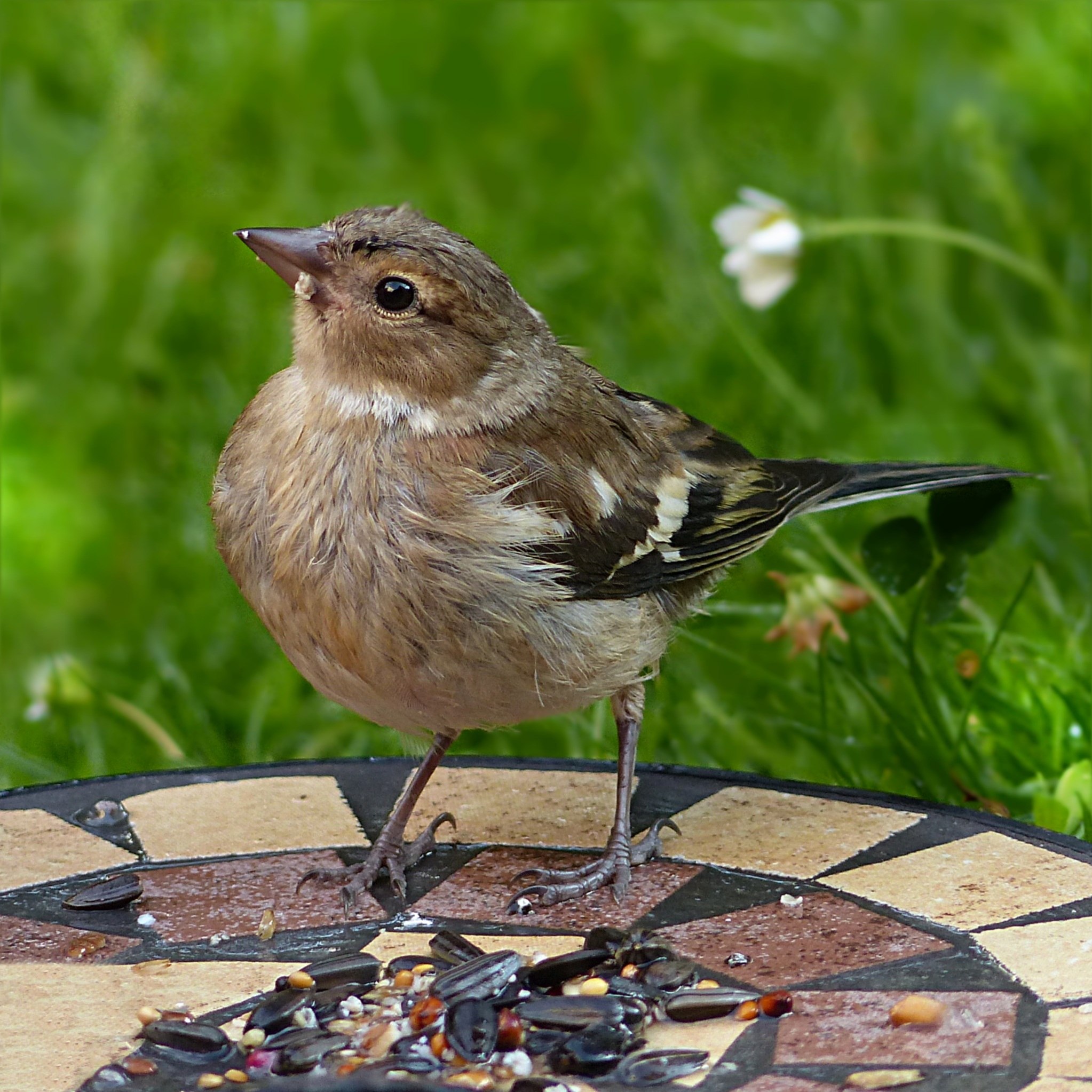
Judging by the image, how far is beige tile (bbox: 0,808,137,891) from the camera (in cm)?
293

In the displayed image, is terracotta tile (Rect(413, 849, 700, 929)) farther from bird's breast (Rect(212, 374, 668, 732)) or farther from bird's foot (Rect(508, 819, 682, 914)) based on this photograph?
bird's breast (Rect(212, 374, 668, 732))

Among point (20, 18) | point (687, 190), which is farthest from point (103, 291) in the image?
point (687, 190)

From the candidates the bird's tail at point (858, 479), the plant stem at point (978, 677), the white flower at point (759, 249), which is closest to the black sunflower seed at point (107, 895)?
the bird's tail at point (858, 479)

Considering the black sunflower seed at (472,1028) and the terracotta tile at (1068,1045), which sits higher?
the black sunflower seed at (472,1028)

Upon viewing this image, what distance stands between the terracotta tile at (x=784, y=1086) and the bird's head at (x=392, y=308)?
1281mm

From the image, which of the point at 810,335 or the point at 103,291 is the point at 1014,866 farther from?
the point at 103,291

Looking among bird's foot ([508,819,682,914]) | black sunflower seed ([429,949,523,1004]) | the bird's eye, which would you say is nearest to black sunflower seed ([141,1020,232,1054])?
black sunflower seed ([429,949,523,1004])

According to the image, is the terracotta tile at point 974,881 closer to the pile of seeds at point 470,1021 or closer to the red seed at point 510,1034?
the pile of seeds at point 470,1021

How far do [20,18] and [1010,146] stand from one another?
4.07m

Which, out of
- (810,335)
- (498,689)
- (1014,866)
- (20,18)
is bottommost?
(1014,866)

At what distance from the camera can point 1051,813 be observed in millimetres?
3490

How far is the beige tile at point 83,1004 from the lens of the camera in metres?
2.26

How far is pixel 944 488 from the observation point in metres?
3.66

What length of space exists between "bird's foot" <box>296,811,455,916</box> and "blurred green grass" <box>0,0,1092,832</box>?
105 centimetres
